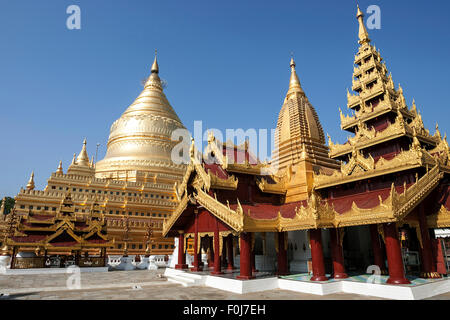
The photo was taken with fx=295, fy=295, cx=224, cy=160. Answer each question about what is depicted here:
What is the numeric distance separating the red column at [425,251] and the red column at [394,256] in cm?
242

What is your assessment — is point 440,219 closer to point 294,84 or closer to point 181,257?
point 181,257

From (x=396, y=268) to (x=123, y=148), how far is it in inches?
1637

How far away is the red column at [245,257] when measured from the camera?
11992 mm

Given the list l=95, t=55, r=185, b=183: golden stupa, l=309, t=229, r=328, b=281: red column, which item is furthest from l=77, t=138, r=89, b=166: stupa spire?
l=309, t=229, r=328, b=281: red column

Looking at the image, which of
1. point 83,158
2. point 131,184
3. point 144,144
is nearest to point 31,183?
point 131,184

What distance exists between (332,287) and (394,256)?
2411mm

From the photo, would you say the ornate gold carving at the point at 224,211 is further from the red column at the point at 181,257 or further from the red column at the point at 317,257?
the red column at the point at 181,257

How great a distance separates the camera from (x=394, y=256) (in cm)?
984

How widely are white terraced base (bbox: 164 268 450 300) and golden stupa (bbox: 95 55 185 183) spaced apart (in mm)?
29843

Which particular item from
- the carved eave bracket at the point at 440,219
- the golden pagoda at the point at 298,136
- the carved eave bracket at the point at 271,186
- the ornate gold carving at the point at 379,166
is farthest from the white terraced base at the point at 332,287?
the golden pagoda at the point at 298,136

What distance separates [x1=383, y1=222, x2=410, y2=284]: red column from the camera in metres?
9.73

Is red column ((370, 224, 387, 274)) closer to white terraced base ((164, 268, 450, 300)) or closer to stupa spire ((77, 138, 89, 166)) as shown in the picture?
white terraced base ((164, 268, 450, 300))

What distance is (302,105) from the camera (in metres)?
27.1

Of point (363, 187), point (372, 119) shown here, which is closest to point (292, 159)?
point (372, 119)
